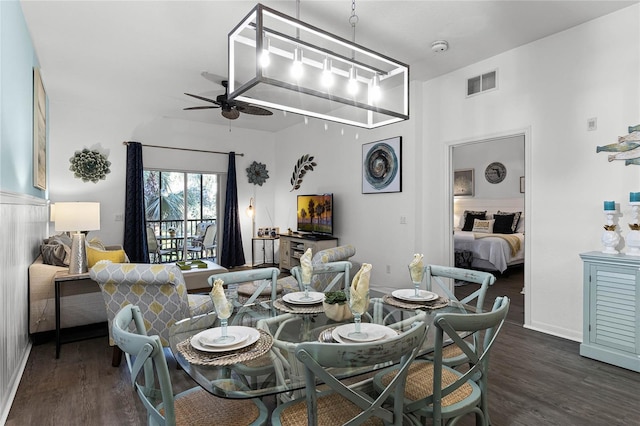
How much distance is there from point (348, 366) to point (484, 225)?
680cm

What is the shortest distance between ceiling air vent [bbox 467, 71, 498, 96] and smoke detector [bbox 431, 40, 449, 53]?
680 millimetres

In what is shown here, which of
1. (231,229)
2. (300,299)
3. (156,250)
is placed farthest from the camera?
(231,229)

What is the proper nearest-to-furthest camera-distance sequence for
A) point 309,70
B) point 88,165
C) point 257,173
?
point 309,70 < point 88,165 < point 257,173

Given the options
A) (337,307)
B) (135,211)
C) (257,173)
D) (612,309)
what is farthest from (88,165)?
(612,309)

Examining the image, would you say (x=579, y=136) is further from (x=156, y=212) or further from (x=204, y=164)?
(x=156, y=212)

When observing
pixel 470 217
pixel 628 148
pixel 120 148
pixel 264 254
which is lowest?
pixel 264 254

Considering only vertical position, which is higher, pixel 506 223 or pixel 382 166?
pixel 382 166

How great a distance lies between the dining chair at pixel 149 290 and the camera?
2520 mm

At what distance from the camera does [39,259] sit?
3584 millimetres

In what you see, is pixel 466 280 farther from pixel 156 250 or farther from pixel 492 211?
pixel 492 211

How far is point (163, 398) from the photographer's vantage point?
113 cm

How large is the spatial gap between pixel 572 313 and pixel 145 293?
3699 millimetres

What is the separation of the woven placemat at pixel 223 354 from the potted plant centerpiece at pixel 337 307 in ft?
1.34

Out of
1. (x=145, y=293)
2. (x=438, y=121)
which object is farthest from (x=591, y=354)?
(x=145, y=293)
